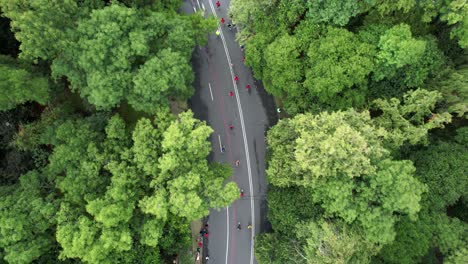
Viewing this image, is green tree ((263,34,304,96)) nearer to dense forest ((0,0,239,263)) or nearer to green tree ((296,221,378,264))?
dense forest ((0,0,239,263))

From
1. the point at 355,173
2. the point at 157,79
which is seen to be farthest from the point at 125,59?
the point at 355,173

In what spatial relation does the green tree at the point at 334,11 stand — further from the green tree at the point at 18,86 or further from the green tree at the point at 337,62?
the green tree at the point at 18,86

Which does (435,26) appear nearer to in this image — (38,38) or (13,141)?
(38,38)

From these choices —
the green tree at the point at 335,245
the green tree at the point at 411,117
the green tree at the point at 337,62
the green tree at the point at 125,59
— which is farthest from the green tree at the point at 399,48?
the green tree at the point at 125,59

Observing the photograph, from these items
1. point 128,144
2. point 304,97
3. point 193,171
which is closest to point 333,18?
point 304,97

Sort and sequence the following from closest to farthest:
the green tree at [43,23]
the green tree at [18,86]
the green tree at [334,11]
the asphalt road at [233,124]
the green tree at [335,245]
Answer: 1. the green tree at [43,23]
2. the green tree at [18,86]
3. the green tree at [335,245]
4. the green tree at [334,11]
5. the asphalt road at [233,124]

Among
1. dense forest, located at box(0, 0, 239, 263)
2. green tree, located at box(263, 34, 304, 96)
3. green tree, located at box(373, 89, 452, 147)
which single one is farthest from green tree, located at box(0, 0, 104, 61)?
green tree, located at box(373, 89, 452, 147)
